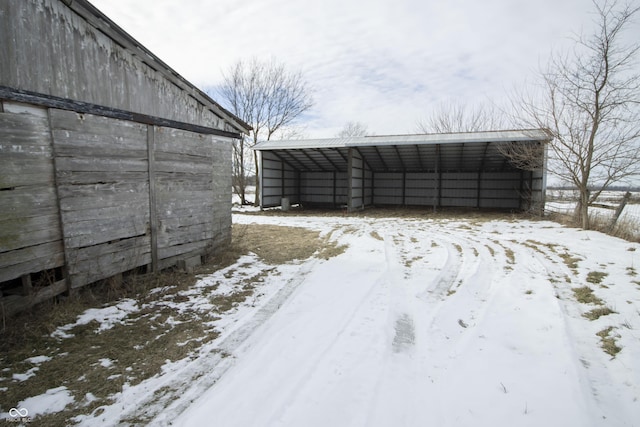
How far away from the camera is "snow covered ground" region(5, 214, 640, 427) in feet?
7.55

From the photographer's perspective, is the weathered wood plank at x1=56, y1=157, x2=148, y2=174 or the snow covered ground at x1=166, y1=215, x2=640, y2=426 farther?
the weathered wood plank at x1=56, y1=157, x2=148, y2=174

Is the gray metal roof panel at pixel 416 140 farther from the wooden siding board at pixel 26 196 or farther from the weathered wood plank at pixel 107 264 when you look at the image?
the wooden siding board at pixel 26 196

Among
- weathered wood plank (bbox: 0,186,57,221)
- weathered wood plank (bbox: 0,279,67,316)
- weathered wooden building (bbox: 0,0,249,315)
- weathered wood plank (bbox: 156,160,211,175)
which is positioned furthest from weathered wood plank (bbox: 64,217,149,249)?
weathered wood plank (bbox: 156,160,211,175)

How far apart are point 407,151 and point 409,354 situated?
15.4m

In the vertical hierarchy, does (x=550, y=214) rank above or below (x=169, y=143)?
below

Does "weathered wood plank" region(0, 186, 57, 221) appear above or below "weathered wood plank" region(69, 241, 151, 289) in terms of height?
above

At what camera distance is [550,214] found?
1420cm

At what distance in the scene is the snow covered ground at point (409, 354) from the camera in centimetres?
230

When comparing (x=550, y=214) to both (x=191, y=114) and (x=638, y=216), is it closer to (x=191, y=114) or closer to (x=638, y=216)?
(x=638, y=216)

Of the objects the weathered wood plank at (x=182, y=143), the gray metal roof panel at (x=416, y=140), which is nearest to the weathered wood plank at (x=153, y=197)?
the weathered wood plank at (x=182, y=143)

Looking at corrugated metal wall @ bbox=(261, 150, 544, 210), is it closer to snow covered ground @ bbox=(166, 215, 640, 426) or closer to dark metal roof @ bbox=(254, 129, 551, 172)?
dark metal roof @ bbox=(254, 129, 551, 172)

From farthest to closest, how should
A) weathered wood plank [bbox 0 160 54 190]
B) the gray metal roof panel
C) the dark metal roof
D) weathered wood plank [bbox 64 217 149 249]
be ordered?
the dark metal roof < the gray metal roof panel < weathered wood plank [bbox 64 217 149 249] < weathered wood plank [bbox 0 160 54 190]

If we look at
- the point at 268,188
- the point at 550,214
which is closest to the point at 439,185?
the point at 550,214

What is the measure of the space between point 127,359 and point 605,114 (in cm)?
1246
